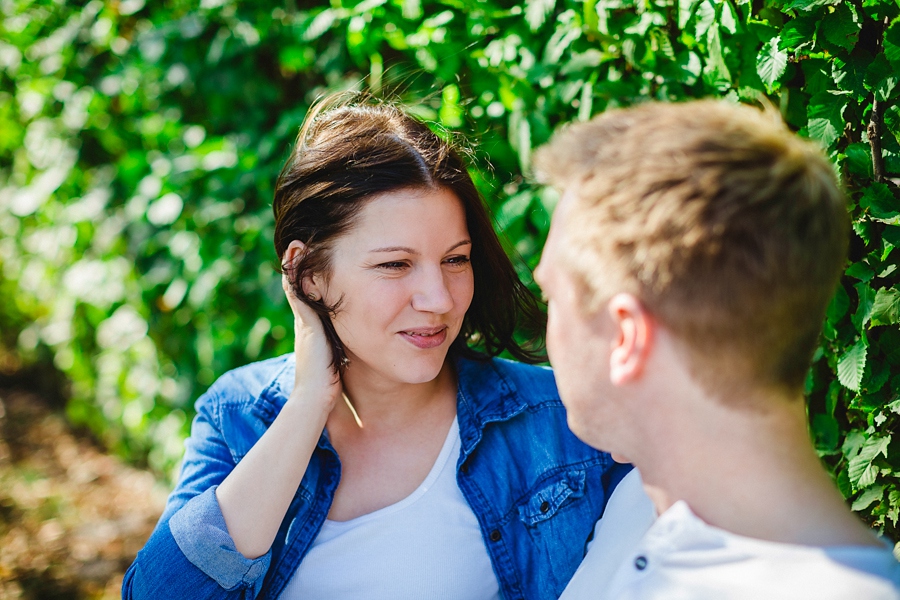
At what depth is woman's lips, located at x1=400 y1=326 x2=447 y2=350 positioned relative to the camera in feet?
6.15

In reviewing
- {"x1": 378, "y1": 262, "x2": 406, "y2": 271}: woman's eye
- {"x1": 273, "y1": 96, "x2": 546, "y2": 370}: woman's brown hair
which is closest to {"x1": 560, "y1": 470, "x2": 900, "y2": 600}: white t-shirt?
{"x1": 378, "y1": 262, "x2": 406, "y2": 271}: woman's eye

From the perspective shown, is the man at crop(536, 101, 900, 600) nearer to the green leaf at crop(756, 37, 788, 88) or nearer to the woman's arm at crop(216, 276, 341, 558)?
the green leaf at crop(756, 37, 788, 88)

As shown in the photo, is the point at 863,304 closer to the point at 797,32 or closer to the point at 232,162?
the point at 797,32

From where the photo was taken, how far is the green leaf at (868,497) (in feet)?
5.36

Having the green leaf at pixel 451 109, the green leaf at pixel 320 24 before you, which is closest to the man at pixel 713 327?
the green leaf at pixel 451 109

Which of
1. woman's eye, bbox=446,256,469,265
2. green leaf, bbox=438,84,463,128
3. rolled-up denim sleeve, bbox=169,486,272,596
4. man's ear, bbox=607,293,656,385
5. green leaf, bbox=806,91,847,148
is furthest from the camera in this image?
green leaf, bbox=438,84,463,128

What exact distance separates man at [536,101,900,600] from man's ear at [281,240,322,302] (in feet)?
3.11

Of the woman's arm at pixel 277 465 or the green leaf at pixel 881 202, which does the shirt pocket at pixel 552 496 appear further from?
the green leaf at pixel 881 202

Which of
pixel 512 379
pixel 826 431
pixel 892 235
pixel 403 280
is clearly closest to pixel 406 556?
pixel 512 379

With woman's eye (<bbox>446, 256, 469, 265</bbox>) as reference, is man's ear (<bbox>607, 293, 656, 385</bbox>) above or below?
above

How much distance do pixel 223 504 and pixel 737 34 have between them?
1666 millimetres

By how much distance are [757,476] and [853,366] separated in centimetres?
67

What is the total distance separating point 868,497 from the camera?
5.41 feet

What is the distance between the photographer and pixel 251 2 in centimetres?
315
